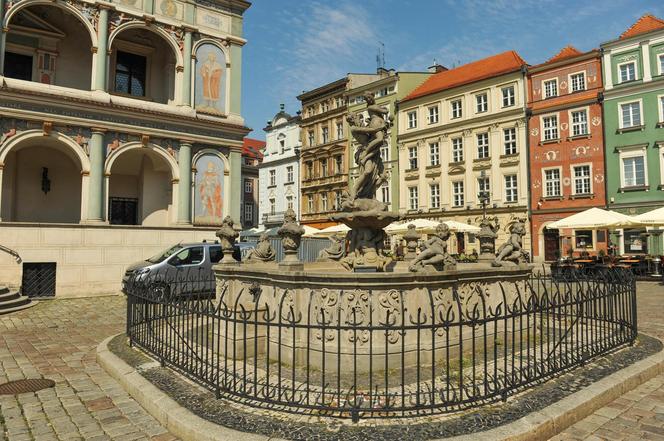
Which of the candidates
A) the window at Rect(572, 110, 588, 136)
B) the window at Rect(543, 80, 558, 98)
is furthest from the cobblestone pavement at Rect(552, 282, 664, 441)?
the window at Rect(543, 80, 558, 98)

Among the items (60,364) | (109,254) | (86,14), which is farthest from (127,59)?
(60,364)

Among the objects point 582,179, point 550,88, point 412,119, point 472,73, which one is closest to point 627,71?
point 550,88

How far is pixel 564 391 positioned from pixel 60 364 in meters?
6.99

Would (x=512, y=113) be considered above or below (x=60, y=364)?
above

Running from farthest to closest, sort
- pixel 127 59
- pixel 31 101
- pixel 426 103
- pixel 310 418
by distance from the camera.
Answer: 1. pixel 426 103
2. pixel 127 59
3. pixel 31 101
4. pixel 310 418

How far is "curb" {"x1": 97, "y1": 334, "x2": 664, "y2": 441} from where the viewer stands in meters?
3.80

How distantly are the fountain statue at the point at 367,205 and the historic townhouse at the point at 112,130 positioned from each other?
12437 millimetres

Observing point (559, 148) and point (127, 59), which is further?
point (559, 148)

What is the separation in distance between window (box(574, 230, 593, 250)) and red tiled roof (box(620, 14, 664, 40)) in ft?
39.2

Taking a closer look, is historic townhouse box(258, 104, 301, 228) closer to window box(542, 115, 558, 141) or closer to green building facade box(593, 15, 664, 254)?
window box(542, 115, 558, 141)

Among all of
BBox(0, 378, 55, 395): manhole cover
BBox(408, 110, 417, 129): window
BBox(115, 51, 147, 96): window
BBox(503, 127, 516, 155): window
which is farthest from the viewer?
BBox(408, 110, 417, 129): window

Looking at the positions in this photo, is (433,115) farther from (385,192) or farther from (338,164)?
(338,164)

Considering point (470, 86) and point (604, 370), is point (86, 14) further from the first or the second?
point (470, 86)

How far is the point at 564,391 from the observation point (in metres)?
4.89
